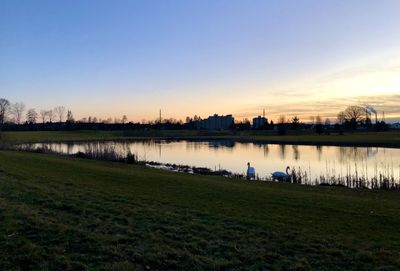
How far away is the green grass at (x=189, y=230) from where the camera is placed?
5.36 m

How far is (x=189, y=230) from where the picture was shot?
22.8ft

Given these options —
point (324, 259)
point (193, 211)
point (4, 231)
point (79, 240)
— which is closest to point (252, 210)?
point (193, 211)

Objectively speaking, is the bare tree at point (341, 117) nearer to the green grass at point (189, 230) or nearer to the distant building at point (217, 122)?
the distant building at point (217, 122)

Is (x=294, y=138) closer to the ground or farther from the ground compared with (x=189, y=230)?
farther from the ground

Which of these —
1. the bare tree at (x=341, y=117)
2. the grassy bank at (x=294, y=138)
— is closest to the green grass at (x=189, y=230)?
the grassy bank at (x=294, y=138)

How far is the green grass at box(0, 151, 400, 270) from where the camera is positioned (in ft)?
17.6

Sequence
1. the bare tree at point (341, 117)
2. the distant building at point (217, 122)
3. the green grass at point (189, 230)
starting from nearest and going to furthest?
the green grass at point (189, 230)
the bare tree at point (341, 117)
the distant building at point (217, 122)

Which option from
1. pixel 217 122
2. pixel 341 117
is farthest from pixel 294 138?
pixel 217 122

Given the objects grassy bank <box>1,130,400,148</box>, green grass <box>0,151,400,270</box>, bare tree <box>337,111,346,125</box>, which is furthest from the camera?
bare tree <box>337,111,346,125</box>

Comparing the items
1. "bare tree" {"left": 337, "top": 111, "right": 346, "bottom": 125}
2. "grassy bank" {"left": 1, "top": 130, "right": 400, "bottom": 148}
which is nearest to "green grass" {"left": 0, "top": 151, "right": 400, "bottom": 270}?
"grassy bank" {"left": 1, "top": 130, "right": 400, "bottom": 148}

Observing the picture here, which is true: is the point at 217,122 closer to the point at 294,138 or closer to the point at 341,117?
the point at 341,117

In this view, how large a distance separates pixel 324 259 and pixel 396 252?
4.25 ft

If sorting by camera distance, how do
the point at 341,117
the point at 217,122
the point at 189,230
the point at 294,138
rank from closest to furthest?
the point at 189,230, the point at 294,138, the point at 341,117, the point at 217,122

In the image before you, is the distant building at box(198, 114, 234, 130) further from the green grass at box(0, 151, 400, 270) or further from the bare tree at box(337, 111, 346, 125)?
the green grass at box(0, 151, 400, 270)
